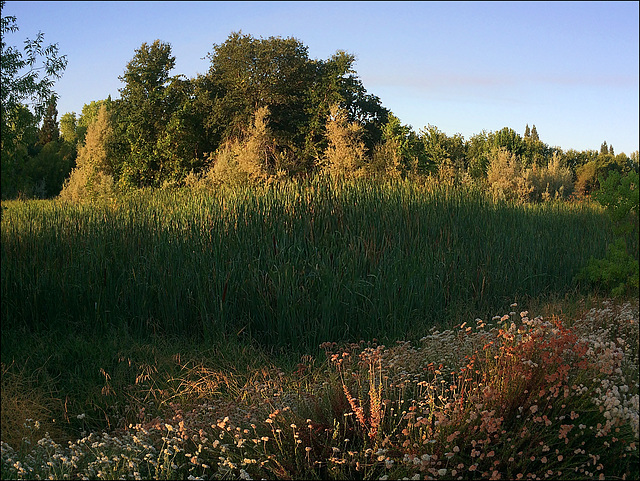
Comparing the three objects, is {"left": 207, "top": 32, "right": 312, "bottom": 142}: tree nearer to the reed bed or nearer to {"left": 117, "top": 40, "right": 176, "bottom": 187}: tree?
{"left": 117, "top": 40, "right": 176, "bottom": 187}: tree

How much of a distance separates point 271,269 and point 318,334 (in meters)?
1.06

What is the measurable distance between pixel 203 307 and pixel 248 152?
13403mm

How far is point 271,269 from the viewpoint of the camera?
6.98 metres

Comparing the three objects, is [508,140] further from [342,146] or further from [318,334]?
[318,334]

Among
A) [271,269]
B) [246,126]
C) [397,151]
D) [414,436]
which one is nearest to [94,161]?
[246,126]

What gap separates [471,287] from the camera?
27.5ft

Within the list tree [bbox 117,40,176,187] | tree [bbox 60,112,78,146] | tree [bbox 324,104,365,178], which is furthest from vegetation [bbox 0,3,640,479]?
tree [bbox 60,112,78,146]

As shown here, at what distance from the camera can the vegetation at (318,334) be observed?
3.30 metres

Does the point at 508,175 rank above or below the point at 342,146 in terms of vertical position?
below

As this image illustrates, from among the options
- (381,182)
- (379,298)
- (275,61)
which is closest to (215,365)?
(379,298)

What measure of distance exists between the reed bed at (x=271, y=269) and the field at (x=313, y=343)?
4 centimetres

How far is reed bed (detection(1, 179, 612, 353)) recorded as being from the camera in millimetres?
6625

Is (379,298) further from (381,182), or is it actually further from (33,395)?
(381,182)

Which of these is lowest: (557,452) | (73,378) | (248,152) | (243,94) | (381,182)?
(73,378)
